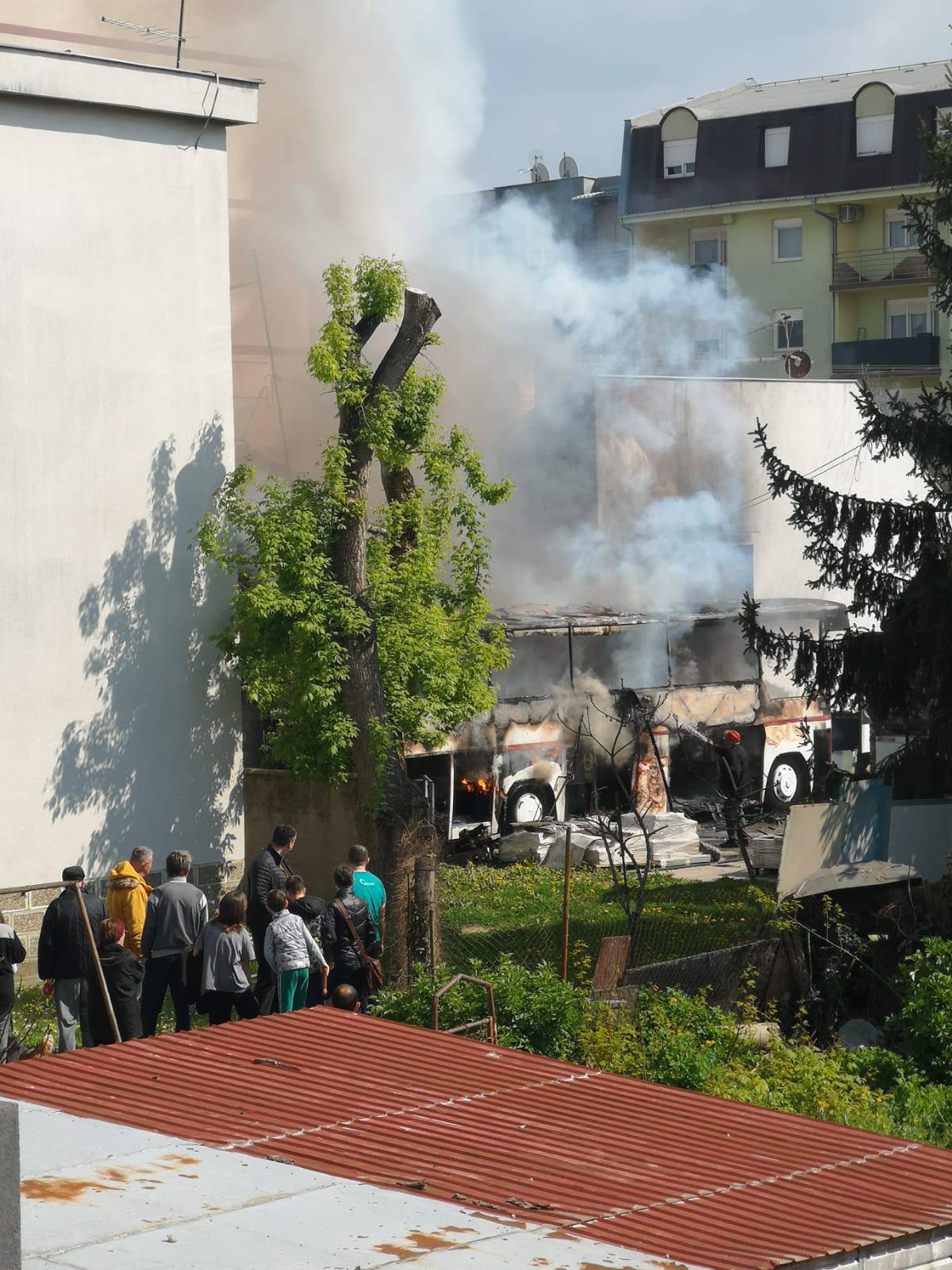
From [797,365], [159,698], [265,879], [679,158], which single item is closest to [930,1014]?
[265,879]

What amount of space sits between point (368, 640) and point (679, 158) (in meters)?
31.2

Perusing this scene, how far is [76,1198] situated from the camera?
18.7ft

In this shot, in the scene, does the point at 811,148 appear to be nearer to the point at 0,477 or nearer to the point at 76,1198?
the point at 0,477

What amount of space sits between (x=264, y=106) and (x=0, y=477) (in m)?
9.06

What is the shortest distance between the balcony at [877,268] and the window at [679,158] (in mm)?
4629

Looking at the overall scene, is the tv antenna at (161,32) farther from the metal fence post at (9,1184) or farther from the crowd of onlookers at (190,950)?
the metal fence post at (9,1184)

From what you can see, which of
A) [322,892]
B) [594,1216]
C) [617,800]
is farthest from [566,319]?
[594,1216]

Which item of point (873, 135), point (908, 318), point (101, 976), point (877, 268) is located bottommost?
point (101, 976)

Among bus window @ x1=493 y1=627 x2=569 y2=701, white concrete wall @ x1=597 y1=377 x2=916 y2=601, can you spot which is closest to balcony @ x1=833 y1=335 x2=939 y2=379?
white concrete wall @ x1=597 y1=377 x2=916 y2=601

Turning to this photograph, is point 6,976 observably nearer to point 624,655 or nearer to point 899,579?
point 899,579

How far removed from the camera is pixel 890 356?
135ft

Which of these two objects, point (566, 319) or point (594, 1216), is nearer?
point (594, 1216)

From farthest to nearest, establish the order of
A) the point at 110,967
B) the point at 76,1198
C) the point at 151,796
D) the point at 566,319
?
the point at 566,319 < the point at 151,796 < the point at 110,967 < the point at 76,1198

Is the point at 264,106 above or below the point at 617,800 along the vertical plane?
above
